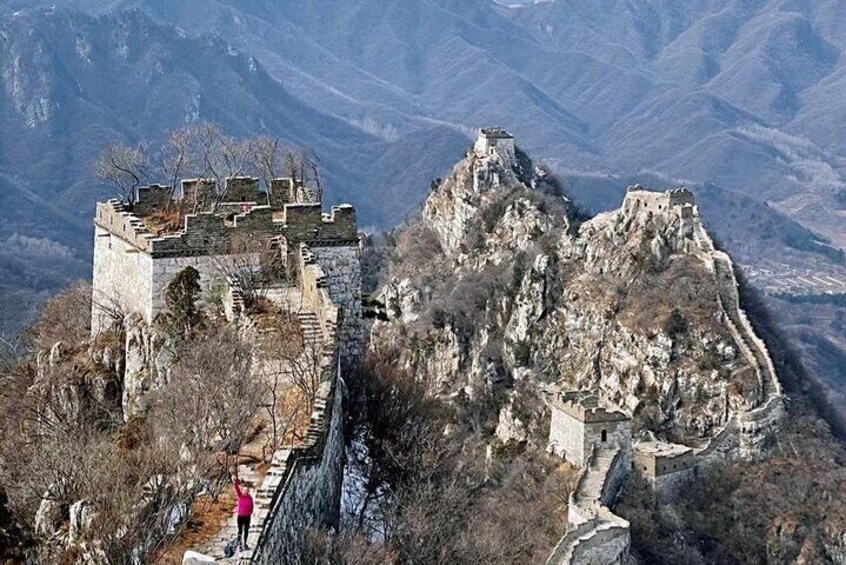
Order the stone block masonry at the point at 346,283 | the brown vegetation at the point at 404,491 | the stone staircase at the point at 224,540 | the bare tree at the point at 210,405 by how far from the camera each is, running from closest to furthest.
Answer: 1. the stone staircase at the point at 224,540
2. the bare tree at the point at 210,405
3. the brown vegetation at the point at 404,491
4. the stone block masonry at the point at 346,283

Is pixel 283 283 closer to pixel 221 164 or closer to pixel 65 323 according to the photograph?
pixel 65 323

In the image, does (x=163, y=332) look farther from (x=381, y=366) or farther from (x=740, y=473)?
(x=740, y=473)

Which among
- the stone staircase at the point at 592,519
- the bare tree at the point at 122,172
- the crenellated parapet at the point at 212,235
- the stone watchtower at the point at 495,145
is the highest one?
the stone watchtower at the point at 495,145

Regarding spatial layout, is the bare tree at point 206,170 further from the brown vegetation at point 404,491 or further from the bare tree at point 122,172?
the brown vegetation at point 404,491

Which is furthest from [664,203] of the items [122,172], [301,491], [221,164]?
[301,491]

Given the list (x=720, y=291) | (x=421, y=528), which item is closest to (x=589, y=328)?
(x=720, y=291)

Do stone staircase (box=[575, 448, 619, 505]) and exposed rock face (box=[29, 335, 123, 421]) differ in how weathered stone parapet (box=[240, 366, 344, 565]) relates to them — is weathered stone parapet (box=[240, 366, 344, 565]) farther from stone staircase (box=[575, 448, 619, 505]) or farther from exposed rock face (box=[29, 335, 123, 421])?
stone staircase (box=[575, 448, 619, 505])

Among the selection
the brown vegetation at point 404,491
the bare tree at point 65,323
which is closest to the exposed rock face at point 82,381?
the bare tree at point 65,323
